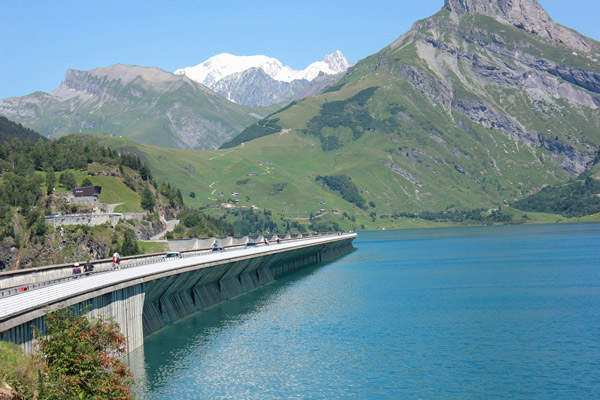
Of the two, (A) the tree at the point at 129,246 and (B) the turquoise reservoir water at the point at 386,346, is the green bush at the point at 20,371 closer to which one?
(B) the turquoise reservoir water at the point at 386,346

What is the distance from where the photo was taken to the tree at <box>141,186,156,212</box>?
169 m

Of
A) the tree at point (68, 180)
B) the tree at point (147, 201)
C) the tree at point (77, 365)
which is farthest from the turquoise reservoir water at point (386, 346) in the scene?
the tree at point (68, 180)

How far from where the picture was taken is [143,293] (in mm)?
48562

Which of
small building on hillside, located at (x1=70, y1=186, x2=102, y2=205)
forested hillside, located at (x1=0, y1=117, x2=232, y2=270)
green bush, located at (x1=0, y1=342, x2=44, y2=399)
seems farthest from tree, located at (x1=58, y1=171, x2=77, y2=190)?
green bush, located at (x1=0, y1=342, x2=44, y2=399)

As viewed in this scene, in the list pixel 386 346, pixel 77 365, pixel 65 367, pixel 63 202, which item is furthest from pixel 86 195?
pixel 77 365

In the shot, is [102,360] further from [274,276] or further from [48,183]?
[48,183]

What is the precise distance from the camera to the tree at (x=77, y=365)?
A: 25234 mm

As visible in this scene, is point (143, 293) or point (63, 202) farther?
point (63, 202)

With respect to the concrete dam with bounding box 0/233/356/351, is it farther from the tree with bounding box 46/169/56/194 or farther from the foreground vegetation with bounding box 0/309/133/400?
the tree with bounding box 46/169/56/194

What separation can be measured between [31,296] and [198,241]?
82.8m

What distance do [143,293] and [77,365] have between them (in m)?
22.2

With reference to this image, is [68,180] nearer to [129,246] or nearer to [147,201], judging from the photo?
[147,201]

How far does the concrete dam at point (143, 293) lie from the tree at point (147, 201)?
7335 centimetres

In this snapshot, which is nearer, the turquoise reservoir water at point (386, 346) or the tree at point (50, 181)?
the turquoise reservoir water at point (386, 346)
